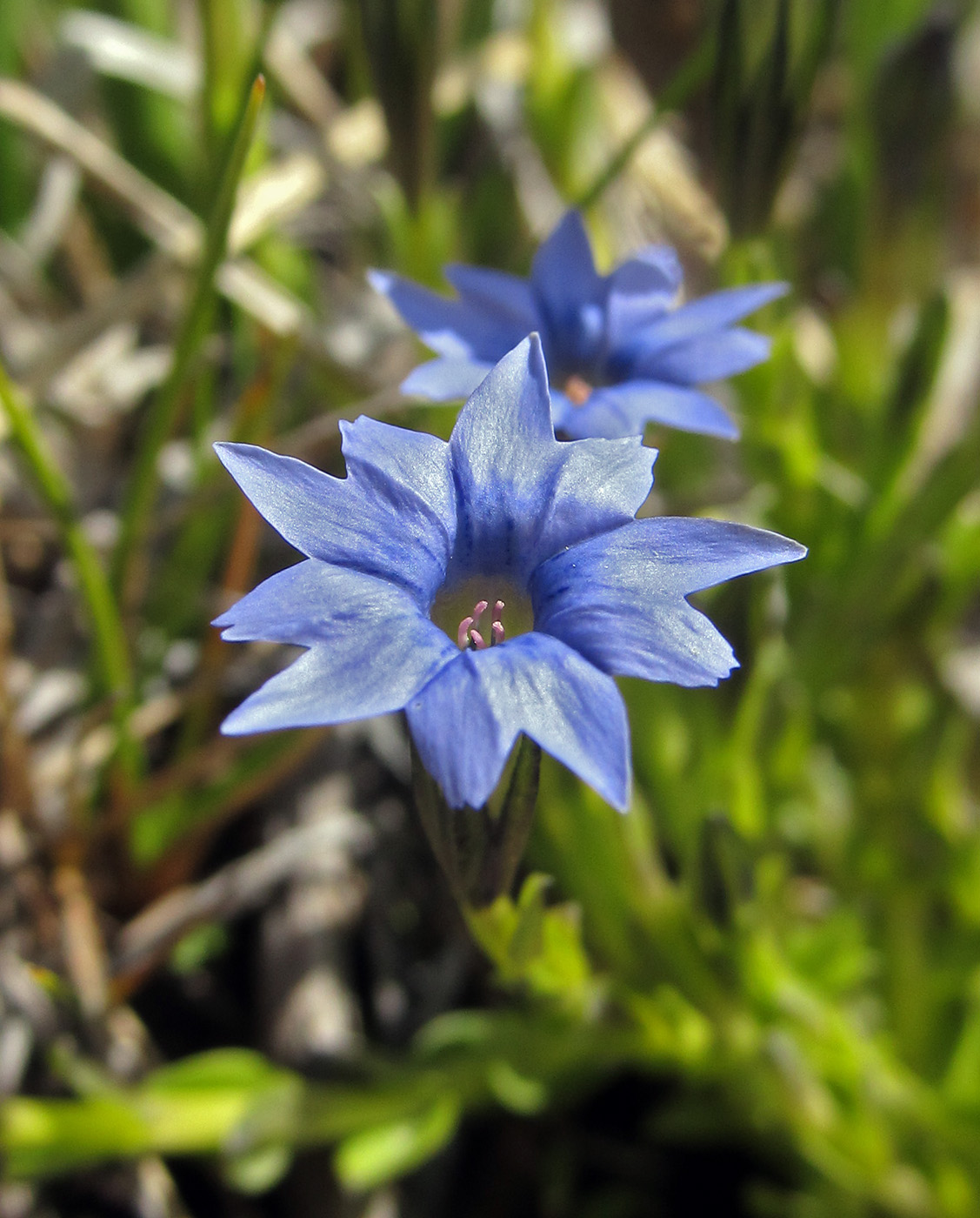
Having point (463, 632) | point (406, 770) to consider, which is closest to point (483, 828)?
point (463, 632)

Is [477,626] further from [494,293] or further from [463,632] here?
[494,293]

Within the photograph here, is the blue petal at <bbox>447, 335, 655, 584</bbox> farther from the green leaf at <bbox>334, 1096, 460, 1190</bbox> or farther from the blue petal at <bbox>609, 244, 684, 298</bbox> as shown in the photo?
the green leaf at <bbox>334, 1096, 460, 1190</bbox>

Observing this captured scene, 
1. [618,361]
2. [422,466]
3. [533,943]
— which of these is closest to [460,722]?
[422,466]

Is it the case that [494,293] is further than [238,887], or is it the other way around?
[238,887]

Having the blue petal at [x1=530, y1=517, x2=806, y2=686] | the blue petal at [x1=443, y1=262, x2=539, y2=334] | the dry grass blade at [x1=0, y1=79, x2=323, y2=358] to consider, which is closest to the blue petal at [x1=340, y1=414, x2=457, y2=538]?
the blue petal at [x1=530, y1=517, x2=806, y2=686]

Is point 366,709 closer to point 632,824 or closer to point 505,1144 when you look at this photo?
point 632,824

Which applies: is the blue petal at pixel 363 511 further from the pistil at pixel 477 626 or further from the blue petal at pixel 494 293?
the blue petal at pixel 494 293
